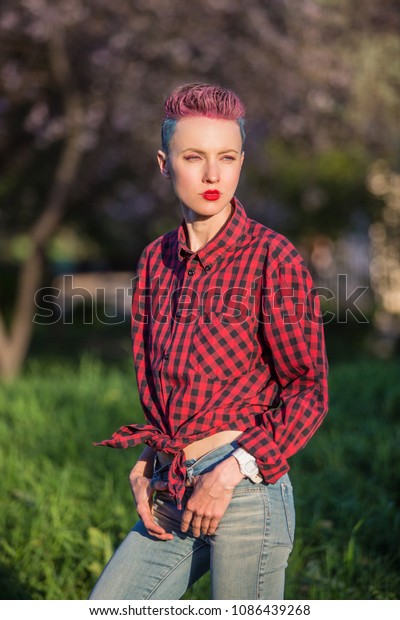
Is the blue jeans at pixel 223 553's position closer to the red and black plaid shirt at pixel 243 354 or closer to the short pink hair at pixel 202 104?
the red and black plaid shirt at pixel 243 354

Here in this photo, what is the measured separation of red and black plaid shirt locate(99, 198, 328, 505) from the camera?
214cm

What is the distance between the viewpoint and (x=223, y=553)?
2.15 meters

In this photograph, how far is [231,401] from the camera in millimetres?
2184

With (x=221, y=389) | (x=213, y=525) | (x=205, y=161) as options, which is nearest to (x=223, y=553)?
(x=213, y=525)

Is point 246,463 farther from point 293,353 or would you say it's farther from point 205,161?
point 205,161

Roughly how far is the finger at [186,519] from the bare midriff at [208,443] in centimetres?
14

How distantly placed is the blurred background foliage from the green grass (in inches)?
0.6

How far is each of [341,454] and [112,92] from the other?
18.3ft

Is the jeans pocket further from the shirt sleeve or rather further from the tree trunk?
the tree trunk

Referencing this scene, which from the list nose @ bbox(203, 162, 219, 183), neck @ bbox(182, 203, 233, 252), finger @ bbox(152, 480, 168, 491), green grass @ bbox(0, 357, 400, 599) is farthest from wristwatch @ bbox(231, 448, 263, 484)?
green grass @ bbox(0, 357, 400, 599)

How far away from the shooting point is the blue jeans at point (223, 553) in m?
2.13

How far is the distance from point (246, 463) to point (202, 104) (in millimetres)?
882

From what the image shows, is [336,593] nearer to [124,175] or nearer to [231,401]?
[231,401]

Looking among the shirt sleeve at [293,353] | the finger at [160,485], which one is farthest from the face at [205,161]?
the finger at [160,485]
